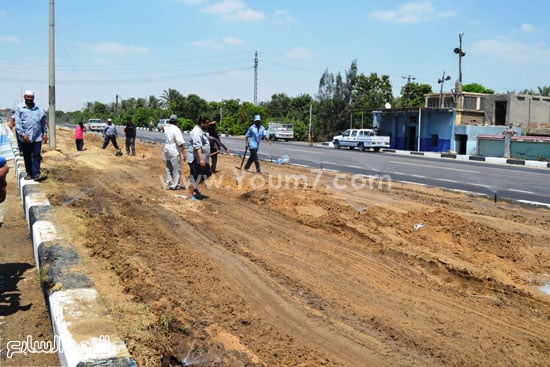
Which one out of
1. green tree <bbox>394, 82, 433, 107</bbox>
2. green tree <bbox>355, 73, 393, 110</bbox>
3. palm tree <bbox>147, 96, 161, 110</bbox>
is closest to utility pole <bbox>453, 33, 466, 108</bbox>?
green tree <bbox>355, 73, 393, 110</bbox>

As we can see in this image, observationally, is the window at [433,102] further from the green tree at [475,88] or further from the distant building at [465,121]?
the green tree at [475,88]

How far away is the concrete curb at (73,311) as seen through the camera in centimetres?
305

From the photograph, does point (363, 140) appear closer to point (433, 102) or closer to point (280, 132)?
point (433, 102)

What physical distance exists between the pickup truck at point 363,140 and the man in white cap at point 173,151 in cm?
2665

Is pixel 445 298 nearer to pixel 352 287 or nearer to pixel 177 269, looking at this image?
pixel 352 287

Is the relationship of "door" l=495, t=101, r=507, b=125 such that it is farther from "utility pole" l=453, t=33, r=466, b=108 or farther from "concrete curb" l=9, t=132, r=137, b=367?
"concrete curb" l=9, t=132, r=137, b=367

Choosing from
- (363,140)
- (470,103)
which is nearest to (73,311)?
(363,140)

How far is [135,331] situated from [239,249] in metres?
2.81

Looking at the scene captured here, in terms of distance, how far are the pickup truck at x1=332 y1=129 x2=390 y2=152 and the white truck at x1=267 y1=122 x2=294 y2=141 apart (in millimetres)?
9561

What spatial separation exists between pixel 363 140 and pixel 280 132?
12.5m

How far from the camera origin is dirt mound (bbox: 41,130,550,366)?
3.84 meters

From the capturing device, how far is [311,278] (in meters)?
5.39

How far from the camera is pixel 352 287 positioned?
5176 millimetres

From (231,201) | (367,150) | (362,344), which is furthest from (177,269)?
(367,150)
